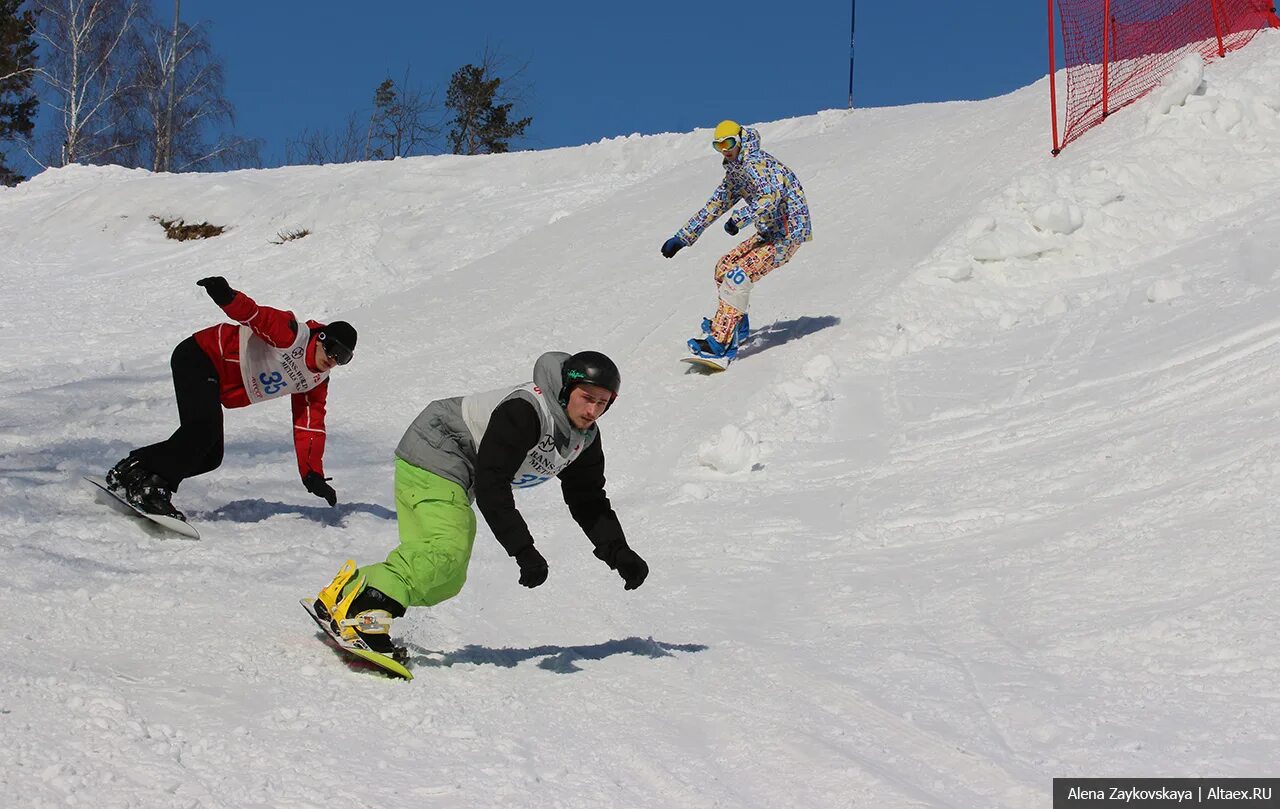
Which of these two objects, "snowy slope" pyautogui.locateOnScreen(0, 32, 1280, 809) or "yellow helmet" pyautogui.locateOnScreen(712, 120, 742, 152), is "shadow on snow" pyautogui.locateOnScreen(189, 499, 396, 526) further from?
"yellow helmet" pyautogui.locateOnScreen(712, 120, 742, 152)

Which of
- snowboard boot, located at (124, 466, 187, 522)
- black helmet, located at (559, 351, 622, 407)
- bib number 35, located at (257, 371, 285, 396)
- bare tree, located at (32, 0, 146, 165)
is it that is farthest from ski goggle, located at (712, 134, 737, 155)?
bare tree, located at (32, 0, 146, 165)

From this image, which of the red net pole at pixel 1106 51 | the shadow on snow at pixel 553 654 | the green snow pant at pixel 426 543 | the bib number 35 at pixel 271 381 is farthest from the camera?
the red net pole at pixel 1106 51

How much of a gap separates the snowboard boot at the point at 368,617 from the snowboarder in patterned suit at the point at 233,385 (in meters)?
2.34

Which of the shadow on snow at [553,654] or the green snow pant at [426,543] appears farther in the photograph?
the shadow on snow at [553,654]

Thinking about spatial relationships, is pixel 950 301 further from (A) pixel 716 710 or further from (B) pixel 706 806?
(B) pixel 706 806

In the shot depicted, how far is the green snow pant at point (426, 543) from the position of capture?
434 cm

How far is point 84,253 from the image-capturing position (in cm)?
1814

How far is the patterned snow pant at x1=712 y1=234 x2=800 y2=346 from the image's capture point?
10203 millimetres

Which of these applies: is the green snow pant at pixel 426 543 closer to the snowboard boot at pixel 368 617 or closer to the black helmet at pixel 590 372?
the snowboard boot at pixel 368 617

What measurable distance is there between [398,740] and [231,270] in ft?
45.3

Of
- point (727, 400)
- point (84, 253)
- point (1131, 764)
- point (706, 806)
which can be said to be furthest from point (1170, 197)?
point (84, 253)

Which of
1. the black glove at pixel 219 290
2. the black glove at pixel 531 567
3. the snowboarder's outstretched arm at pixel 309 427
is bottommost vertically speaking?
the black glove at pixel 531 567

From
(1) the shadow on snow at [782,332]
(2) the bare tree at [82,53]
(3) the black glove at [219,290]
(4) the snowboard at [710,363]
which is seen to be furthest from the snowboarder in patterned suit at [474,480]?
(2) the bare tree at [82,53]

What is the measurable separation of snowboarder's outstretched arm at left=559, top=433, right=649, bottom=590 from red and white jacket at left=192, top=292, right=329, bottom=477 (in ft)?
7.83
